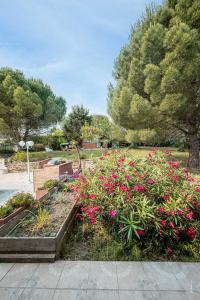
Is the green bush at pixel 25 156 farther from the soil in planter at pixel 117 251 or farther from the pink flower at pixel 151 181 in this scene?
the pink flower at pixel 151 181

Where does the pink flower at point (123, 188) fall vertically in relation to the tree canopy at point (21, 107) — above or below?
below

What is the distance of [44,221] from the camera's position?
3029 mm

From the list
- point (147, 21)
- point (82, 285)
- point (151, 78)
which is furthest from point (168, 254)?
point (147, 21)

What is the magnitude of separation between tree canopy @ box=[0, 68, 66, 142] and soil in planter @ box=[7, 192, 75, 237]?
40.9ft

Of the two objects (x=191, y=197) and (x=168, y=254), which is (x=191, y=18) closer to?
(x=191, y=197)

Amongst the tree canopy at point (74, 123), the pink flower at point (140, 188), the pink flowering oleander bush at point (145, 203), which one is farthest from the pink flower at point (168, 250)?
the tree canopy at point (74, 123)

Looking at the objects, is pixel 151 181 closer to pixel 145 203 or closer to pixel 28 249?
pixel 145 203

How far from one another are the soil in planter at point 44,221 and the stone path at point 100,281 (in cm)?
49

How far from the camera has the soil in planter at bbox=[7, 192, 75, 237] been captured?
110 inches

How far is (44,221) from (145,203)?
177cm

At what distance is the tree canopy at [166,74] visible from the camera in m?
7.29

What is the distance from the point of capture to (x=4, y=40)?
675 centimetres

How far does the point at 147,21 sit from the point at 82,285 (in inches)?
437

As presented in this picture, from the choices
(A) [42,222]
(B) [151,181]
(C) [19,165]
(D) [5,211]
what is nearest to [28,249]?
(A) [42,222]
